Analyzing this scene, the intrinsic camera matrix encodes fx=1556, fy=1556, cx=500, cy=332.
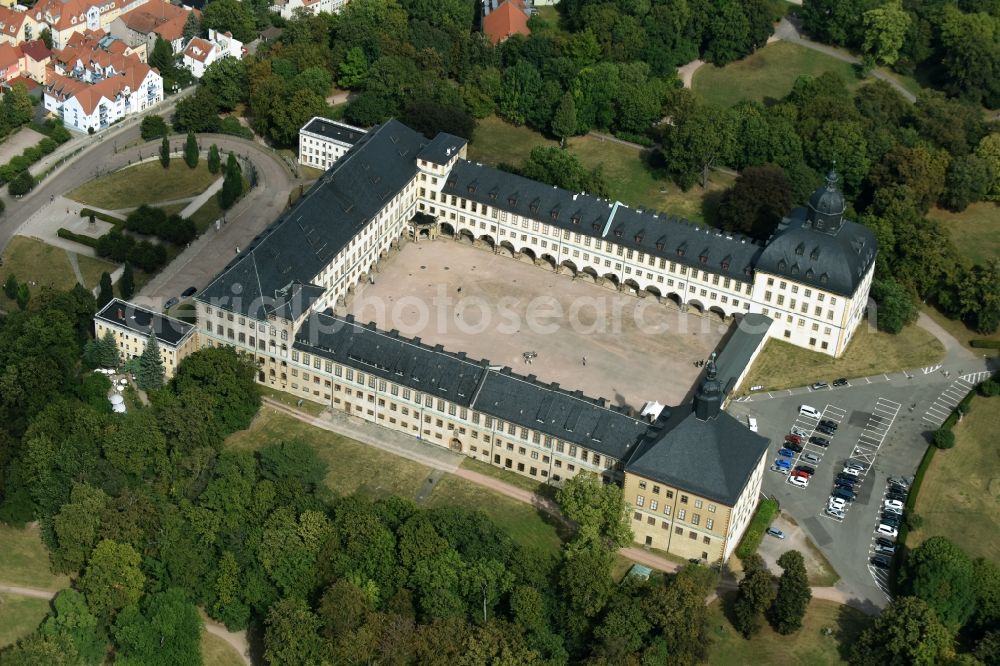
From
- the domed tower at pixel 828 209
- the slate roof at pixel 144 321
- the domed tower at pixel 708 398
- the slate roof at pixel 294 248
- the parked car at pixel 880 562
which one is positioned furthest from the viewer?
the domed tower at pixel 828 209

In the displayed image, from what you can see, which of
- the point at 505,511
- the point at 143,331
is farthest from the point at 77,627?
the point at 505,511

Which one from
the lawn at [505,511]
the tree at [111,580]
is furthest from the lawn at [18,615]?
the lawn at [505,511]

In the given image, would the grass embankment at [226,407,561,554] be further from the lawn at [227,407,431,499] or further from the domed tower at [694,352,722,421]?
the domed tower at [694,352,722,421]

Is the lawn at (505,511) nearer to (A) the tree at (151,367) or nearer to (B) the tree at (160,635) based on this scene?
(B) the tree at (160,635)

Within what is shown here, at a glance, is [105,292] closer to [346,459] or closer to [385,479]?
[346,459]

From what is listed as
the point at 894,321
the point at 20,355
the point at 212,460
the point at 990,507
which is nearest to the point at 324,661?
the point at 212,460

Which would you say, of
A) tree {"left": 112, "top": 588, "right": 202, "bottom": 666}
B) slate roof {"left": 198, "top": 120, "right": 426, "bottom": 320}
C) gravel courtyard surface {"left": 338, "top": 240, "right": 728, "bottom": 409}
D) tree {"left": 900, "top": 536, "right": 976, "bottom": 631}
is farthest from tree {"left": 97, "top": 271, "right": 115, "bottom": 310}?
tree {"left": 900, "top": 536, "right": 976, "bottom": 631}
